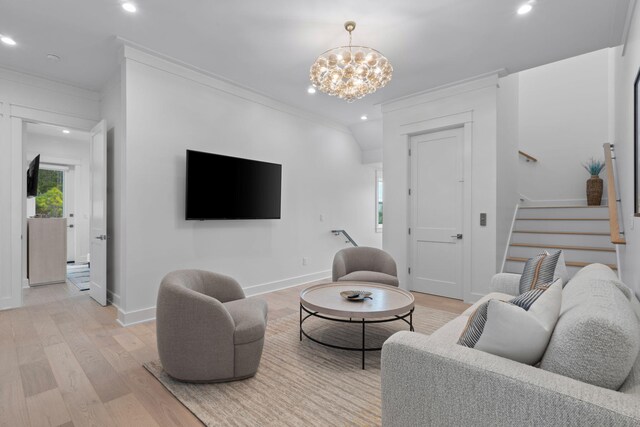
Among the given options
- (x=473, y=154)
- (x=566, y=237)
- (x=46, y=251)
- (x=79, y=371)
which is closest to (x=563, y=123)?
(x=566, y=237)

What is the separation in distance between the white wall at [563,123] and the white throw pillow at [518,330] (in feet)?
19.3

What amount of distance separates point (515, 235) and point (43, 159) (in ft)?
28.2

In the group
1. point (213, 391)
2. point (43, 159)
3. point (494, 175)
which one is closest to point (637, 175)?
point (494, 175)

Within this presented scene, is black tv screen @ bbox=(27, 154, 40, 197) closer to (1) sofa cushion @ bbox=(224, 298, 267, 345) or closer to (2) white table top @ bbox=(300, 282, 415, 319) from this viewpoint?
(1) sofa cushion @ bbox=(224, 298, 267, 345)

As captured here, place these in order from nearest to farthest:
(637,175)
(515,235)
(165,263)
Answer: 1. (637,175)
2. (165,263)
3. (515,235)

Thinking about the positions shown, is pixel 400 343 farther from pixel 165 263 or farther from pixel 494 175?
pixel 494 175

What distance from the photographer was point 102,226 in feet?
12.9

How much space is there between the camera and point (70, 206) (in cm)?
714

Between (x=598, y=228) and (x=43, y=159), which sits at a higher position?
(x=43, y=159)

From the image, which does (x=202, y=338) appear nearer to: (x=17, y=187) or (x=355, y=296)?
(x=355, y=296)

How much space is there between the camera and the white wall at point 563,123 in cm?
565

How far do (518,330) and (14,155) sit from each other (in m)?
5.24

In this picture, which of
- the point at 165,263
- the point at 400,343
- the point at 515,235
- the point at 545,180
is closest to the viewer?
the point at 400,343

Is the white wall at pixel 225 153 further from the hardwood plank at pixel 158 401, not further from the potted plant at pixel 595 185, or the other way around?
the potted plant at pixel 595 185
